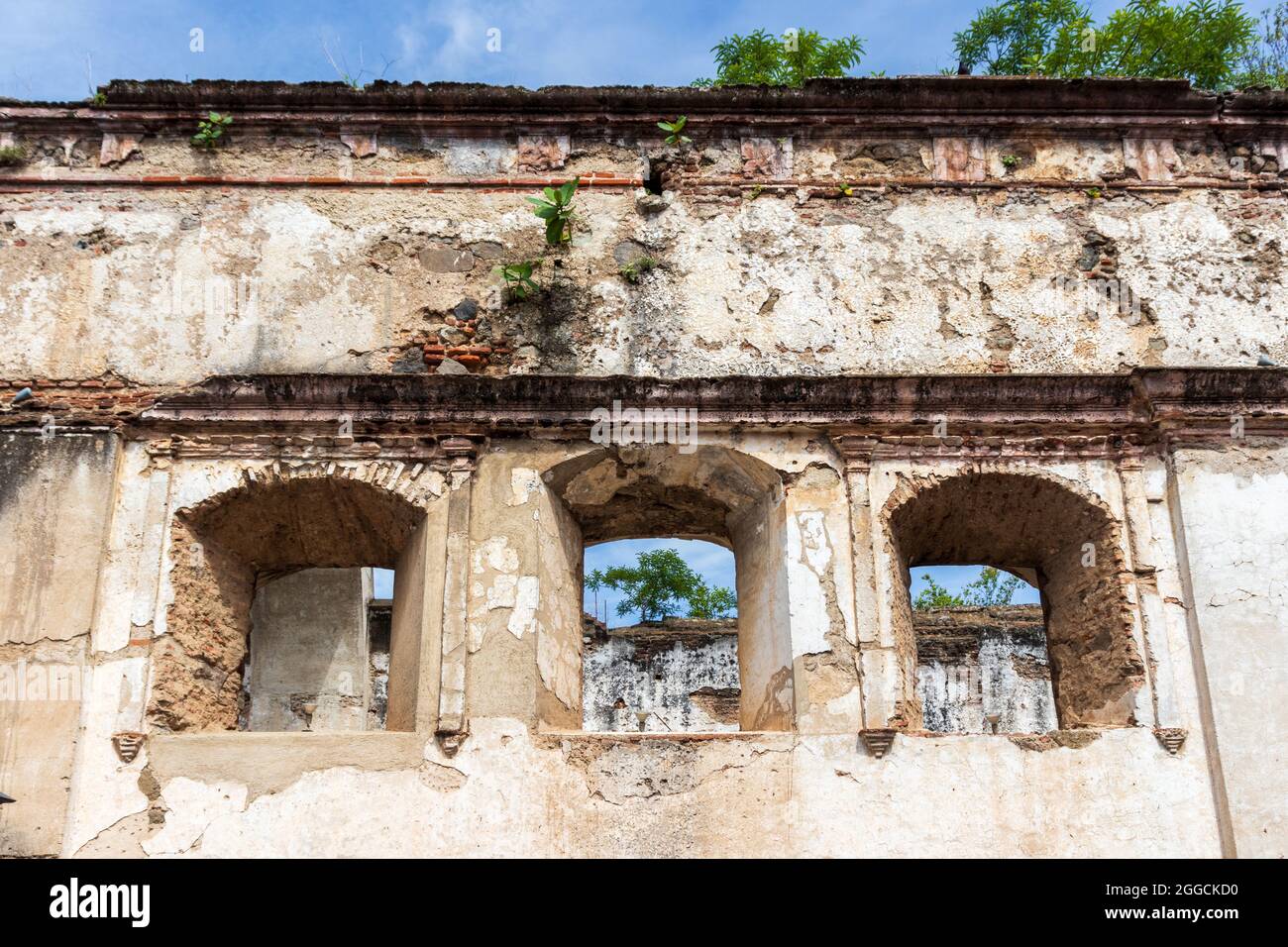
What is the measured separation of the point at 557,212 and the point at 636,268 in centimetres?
57

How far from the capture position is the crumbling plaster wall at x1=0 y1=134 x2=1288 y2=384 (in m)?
7.77

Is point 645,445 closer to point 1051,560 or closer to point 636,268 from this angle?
point 636,268

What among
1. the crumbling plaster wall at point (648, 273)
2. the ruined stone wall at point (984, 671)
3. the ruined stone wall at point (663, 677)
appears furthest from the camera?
the ruined stone wall at point (663, 677)

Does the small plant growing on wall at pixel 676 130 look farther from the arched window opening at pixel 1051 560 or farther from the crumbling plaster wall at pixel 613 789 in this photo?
the crumbling plaster wall at pixel 613 789

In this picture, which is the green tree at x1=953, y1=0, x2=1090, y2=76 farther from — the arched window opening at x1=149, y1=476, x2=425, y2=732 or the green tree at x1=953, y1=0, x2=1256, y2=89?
the arched window opening at x1=149, y1=476, x2=425, y2=732

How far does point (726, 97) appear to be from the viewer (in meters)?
8.30

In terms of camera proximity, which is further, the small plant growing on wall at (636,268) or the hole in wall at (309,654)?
the hole in wall at (309,654)

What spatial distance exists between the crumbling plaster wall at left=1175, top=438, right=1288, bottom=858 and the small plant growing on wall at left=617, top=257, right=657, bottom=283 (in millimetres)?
3177

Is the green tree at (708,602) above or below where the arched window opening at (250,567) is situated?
above

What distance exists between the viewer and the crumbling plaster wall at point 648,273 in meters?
7.77

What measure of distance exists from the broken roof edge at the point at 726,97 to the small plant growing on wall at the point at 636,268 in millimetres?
1020

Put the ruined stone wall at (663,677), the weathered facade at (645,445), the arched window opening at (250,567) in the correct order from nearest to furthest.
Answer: the weathered facade at (645,445)
the arched window opening at (250,567)
the ruined stone wall at (663,677)

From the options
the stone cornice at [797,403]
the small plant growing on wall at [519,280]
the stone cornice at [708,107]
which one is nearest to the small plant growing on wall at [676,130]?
the stone cornice at [708,107]

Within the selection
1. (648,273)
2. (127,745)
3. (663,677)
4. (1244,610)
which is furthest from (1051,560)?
(663,677)
